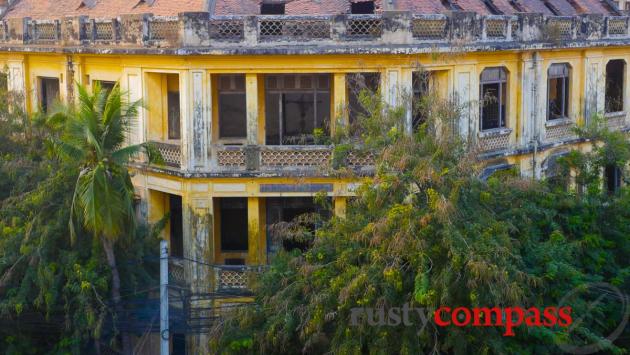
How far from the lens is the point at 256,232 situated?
71.4ft

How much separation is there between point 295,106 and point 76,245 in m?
6.17

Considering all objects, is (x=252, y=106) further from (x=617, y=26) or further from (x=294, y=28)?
(x=617, y=26)

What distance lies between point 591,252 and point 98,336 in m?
9.83

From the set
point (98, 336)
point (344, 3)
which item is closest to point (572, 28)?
point (344, 3)

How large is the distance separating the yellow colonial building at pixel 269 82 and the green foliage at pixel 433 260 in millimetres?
2665

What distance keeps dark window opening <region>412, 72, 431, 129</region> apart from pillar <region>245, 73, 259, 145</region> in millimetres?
3527

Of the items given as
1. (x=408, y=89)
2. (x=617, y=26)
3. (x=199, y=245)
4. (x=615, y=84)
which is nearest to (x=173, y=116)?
(x=199, y=245)

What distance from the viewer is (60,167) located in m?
20.5

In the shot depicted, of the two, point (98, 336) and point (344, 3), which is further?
point (344, 3)

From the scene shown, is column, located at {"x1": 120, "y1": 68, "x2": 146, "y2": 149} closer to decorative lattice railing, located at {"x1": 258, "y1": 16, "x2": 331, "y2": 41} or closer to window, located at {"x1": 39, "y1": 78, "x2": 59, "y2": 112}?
decorative lattice railing, located at {"x1": 258, "y1": 16, "x2": 331, "y2": 41}

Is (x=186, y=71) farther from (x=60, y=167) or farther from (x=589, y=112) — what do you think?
(x=589, y=112)

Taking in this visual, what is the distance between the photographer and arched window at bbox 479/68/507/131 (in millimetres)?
23703

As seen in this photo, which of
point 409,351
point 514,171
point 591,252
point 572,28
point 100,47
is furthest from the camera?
point 572,28

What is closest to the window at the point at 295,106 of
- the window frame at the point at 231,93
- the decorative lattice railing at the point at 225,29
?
the window frame at the point at 231,93
